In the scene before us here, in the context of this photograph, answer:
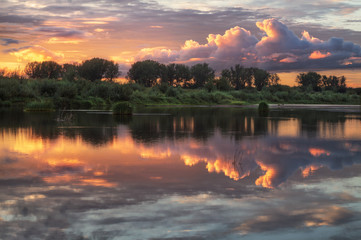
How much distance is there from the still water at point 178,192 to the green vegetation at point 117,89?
33861 millimetres

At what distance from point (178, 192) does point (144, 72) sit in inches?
6559

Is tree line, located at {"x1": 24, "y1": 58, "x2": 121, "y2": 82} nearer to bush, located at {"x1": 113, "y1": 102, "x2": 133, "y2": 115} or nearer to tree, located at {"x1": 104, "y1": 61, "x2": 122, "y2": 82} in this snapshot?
tree, located at {"x1": 104, "y1": 61, "x2": 122, "y2": 82}

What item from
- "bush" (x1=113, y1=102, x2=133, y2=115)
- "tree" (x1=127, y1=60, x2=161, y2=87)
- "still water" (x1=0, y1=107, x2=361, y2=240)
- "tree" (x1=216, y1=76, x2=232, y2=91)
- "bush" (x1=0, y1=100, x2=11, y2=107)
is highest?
"tree" (x1=127, y1=60, x2=161, y2=87)

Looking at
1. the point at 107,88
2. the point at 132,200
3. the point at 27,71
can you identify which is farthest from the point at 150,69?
the point at 132,200

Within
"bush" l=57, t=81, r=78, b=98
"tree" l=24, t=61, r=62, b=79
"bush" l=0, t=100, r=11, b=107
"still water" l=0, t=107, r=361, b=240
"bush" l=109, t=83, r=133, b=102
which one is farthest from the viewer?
"tree" l=24, t=61, r=62, b=79

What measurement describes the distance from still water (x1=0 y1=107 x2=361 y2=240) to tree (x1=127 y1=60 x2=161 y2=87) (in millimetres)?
156459

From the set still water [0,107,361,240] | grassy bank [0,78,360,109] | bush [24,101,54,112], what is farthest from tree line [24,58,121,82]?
still water [0,107,361,240]

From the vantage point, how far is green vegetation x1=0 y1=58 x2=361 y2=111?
3103 inches

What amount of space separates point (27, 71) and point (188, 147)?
14097 cm

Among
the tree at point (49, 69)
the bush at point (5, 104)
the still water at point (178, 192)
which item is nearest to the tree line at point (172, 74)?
the tree at point (49, 69)

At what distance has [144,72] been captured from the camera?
175 metres

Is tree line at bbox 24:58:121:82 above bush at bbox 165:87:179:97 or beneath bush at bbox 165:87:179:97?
above

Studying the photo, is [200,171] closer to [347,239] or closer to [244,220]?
[244,220]

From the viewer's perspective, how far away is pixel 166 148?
1973 cm
